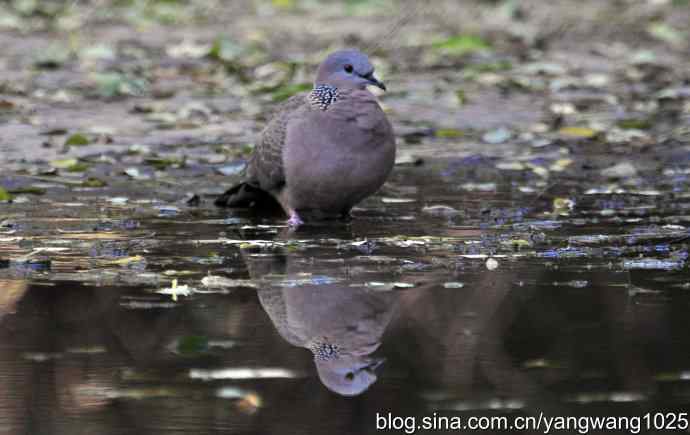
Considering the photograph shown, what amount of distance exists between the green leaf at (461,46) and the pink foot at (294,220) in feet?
20.8

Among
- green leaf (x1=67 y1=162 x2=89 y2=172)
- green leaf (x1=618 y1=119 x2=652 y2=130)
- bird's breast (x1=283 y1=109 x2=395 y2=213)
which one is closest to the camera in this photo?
bird's breast (x1=283 y1=109 x2=395 y2=213)

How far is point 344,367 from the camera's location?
4539 mm

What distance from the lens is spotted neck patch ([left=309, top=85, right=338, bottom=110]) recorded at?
733 cm

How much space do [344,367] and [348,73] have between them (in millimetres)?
3219

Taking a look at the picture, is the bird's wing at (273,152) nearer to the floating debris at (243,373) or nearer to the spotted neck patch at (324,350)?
the spotted neck patch at (324,350)

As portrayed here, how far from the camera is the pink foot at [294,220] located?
7444 mm

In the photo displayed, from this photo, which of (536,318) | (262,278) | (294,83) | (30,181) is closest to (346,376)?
(536,318)

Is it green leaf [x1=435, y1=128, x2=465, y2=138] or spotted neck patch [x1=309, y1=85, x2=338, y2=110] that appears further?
green leaf [x1=435, y1=128, x2=465, y2=138]

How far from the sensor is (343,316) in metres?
5.20

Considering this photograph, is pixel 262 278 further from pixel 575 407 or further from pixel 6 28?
→ pixel 6 28

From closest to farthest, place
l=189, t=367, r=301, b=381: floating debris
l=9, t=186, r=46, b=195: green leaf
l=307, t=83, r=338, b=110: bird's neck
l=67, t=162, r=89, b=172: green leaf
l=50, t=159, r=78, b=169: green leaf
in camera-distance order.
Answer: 1. l=189, t=367, r=301, b=381: floating debris
2. l=307, t=83, r=338, b=110: bird's neck
3. l=9, t=186, r=46, b=195: green leaf
4. l=67, t=162, r=89, b=172: green leaf
5. l=50, t=159, r=78, b=169: green leaf

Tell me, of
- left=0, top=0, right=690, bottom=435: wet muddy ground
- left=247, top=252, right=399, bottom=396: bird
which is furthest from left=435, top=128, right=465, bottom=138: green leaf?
left=247, top=252, right=399, bottom=396: bird

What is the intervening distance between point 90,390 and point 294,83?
7.88m

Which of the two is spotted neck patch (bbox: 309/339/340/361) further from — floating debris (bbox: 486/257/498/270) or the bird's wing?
the bird's wing
